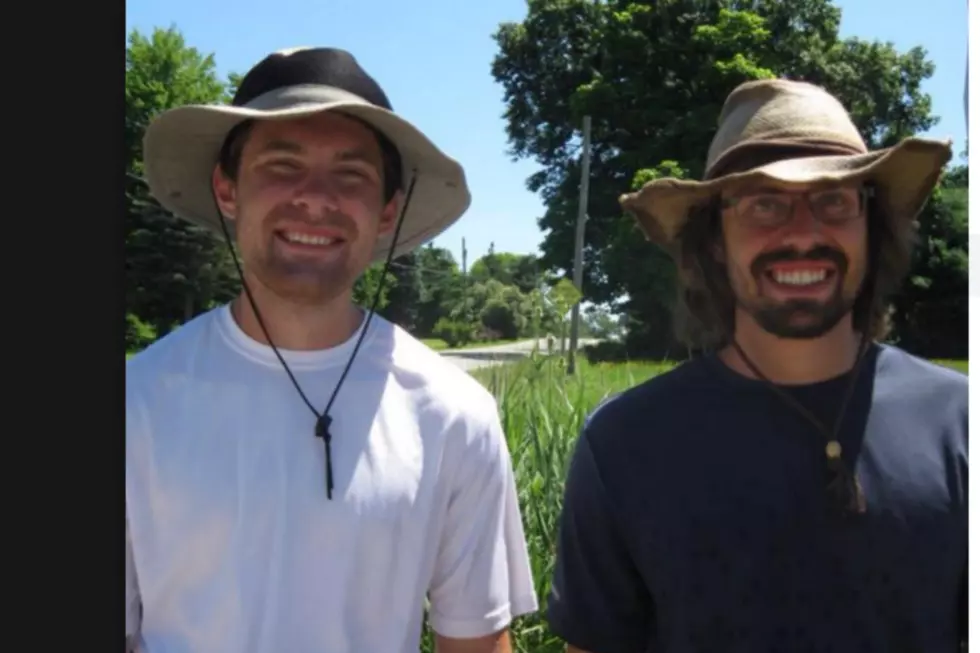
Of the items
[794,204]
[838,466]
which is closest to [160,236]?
[794,204]

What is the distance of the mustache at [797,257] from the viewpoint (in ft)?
4.26

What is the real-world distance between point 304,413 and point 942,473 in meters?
0.85

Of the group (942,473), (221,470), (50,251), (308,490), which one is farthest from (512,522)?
(50,251)

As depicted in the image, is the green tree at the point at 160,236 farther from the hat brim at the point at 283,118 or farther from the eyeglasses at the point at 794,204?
the eyeglasses at the point at 794,204

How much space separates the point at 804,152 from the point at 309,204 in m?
0.69

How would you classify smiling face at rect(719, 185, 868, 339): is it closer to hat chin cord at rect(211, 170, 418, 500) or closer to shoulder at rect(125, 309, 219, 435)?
hat chin cord at rect(211, 170, 418, 500)

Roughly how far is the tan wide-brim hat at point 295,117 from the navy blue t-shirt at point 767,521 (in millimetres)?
487

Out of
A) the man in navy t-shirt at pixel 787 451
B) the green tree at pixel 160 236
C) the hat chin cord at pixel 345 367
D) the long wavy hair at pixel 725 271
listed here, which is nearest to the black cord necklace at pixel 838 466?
the man in navy t-shirt at pixel 787 451

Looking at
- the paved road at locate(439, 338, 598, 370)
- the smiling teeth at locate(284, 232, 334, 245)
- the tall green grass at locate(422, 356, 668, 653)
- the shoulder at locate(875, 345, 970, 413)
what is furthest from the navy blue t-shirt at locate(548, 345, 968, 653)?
the tall green grass at locate(422, 356, 668, 653)

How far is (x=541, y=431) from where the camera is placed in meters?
2.44

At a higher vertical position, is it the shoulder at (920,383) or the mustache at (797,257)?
the mustache at (797,257)

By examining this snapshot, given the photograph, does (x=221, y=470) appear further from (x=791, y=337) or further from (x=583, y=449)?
(x=791, y=337)

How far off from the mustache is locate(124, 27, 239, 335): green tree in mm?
839

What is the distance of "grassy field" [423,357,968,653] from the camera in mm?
2344
